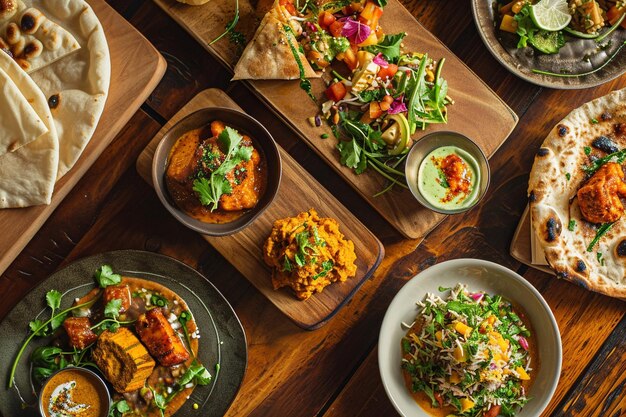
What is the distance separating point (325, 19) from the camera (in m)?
4.15

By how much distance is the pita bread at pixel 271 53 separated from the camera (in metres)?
4.04

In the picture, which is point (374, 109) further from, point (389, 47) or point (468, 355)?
point (468, 355)

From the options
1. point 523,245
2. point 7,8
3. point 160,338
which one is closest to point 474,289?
point 523,245

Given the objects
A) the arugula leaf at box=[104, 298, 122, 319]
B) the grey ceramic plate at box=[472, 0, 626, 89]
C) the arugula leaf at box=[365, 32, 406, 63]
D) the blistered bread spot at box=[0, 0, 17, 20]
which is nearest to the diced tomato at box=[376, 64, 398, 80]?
the arugula leaf at box=[365, 32, 406, 63]

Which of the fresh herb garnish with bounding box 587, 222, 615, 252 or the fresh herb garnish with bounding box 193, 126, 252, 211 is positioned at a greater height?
the fresh herb garnish with bounding box 587, 222, 615, 252

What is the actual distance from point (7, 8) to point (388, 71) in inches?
90.4

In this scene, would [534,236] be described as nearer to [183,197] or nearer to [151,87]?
[183,197]

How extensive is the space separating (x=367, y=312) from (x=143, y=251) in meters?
1.47

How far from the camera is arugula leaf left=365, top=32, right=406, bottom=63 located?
4137 millimetres

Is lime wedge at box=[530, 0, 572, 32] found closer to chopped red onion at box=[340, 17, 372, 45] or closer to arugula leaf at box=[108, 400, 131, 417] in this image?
chopped red onion at box=[340, 17, 372, 45]

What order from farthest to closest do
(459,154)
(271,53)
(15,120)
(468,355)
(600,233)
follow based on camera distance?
1. (600,233)
2. (459,154)
3. (271,53)
4. (468,355)
5. (15,120)

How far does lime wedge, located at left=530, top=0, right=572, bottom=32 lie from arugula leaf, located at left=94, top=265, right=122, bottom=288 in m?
3.04

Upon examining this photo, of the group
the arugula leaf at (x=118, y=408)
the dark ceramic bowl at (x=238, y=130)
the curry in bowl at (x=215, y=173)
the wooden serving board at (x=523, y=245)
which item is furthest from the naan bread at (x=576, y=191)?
the arugula leaf at (x=118, y=408)

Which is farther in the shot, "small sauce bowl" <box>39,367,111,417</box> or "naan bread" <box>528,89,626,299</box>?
"naan bread" <box>528,89,626,299</box>
